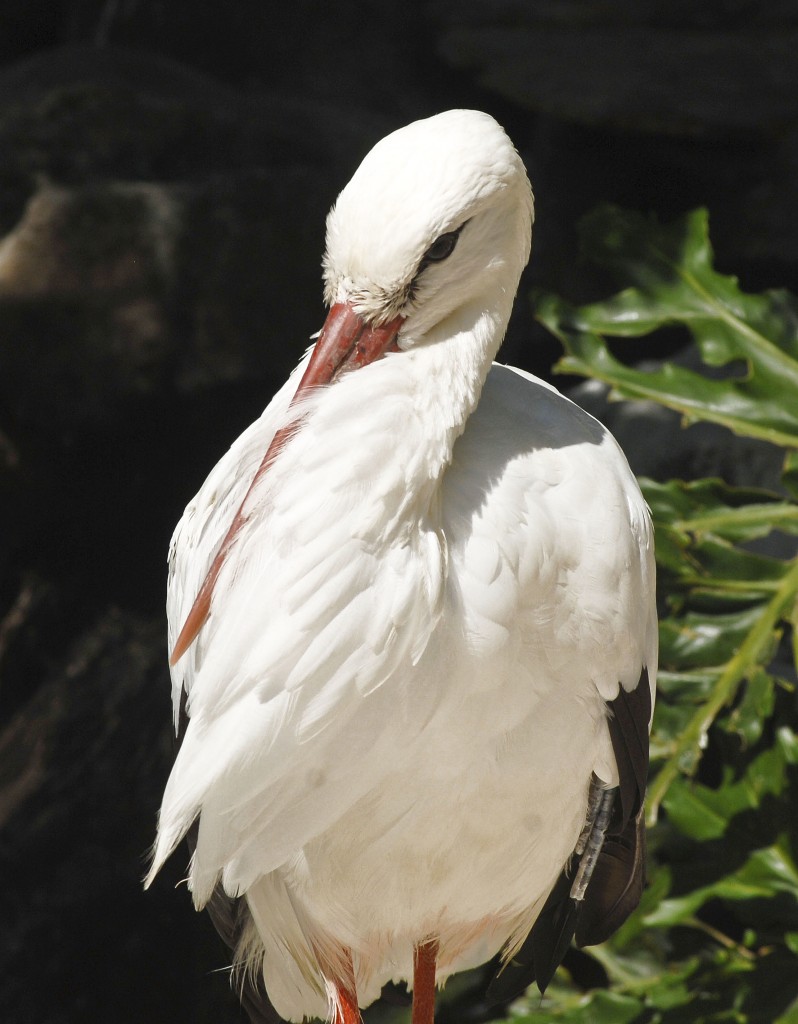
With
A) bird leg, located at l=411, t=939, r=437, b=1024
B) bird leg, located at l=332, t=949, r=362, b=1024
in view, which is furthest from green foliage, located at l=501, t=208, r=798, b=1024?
bird leg, located at l=332, t=949, r=362, b=1024

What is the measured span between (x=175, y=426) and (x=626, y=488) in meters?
2.03

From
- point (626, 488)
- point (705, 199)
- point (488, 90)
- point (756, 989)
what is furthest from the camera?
point (488, 90)

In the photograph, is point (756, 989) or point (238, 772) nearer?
point (238, 772)

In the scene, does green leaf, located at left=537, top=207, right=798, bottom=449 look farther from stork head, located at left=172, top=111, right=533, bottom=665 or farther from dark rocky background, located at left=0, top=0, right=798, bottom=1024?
dark rocky background, located at left=0, top=0, right=798, bottom=1024

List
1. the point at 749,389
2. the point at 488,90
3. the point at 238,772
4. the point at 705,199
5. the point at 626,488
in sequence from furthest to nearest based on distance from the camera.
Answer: the point at 488,90, the point at 705,199, the point at 749,389, the point at 626,488, the point at 238,772

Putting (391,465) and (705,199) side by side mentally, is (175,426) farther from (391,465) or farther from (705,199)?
(391,465)

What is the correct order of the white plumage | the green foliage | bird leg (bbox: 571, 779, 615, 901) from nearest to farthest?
the white plumage → bird leg (bbox: 571, 779, 615, 901) → the green foliage

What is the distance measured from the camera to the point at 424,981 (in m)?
1.57

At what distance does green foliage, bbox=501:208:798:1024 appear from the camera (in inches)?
70.8

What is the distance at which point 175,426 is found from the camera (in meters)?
3.08

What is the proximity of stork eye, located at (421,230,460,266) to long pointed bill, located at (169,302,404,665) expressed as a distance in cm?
6

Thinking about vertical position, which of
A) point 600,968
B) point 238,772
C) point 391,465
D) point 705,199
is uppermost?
point 391,465

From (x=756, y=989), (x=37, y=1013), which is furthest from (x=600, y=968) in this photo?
(x=37, y=1013)

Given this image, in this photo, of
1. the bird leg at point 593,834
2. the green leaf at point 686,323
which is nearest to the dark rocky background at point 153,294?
the green leaf at point 686,323
